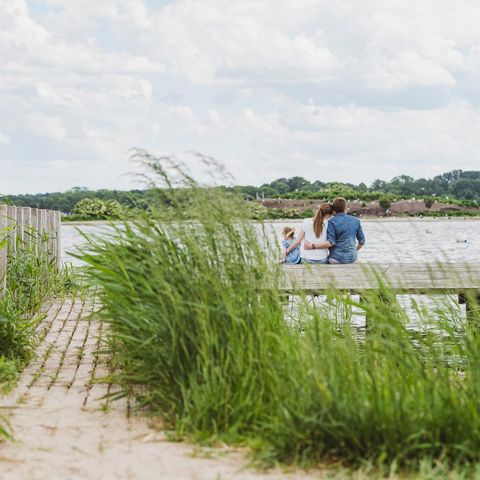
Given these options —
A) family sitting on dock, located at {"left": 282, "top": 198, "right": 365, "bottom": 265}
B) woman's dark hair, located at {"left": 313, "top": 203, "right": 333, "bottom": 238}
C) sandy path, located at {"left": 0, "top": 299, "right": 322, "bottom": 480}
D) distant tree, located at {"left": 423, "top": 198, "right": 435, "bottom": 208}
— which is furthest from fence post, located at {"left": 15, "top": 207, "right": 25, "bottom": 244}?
distant tree, located at {"left": 423, "top": 198, "right": 435, "bottom": 208}

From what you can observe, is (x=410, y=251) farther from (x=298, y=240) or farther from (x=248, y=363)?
(x=248, y=363)

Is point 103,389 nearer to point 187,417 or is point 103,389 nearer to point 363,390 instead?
point 187,417

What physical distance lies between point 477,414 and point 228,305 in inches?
54.6

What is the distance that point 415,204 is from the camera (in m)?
76.7

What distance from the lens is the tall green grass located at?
4328mm

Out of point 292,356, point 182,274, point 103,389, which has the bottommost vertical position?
point 103,389

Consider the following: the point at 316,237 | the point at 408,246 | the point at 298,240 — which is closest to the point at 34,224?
the point at 298,240

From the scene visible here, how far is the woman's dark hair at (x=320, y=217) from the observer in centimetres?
1155

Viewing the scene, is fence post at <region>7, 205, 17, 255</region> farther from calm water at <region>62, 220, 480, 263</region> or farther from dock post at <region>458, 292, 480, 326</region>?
dock post at <region>458, 292, 480, 326</region>

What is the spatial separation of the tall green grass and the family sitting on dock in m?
5.27

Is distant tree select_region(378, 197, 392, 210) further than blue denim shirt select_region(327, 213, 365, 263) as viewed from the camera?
Yes

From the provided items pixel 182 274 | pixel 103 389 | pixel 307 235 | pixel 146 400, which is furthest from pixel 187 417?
pixel 307 235

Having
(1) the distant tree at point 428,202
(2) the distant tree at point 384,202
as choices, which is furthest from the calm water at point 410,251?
(1) the distant tree at point 428,202

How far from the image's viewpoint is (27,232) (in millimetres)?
10281
